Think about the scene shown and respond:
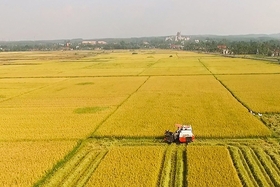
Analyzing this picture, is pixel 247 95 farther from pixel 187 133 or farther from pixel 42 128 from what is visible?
pixel 42 128

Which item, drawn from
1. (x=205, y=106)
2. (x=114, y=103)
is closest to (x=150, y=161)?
(x=205, y=106)

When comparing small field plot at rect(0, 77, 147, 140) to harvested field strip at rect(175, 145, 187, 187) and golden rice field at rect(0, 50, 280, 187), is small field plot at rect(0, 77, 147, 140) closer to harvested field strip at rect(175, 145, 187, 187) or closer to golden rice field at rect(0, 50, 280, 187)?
golden rice field at rect(0, 50, 280, 187)

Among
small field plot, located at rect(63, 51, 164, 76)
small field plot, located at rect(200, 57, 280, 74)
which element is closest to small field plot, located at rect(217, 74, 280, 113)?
small field plot, located at rect(200, 57, 280, 74)

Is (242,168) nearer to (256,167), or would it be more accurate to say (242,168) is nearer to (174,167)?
(256,167)

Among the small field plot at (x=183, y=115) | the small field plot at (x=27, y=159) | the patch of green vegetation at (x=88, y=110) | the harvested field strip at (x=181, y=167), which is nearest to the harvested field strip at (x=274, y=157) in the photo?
the small field plot at (x=183, y=115)

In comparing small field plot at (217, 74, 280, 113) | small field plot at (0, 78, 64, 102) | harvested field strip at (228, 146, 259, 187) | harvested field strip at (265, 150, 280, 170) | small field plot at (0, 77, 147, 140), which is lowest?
small field plot at (0, 78, 64, 102)

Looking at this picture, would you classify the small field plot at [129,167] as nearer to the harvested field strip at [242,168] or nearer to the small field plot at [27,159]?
the small field plot at [27,159]
